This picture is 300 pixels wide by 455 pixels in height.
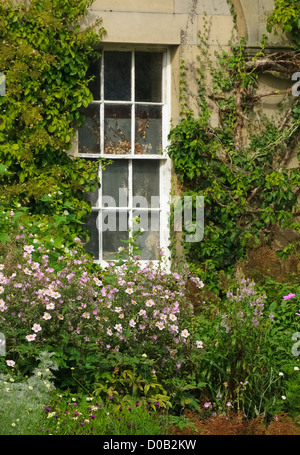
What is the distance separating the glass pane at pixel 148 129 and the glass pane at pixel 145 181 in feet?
0.45

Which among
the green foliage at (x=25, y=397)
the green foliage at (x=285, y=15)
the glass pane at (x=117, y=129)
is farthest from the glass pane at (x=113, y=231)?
the green foliage at (x=25, y=397)

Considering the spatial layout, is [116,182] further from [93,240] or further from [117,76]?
[117,76]

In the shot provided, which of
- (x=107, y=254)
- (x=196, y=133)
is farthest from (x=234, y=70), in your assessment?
(x=107, y=254)

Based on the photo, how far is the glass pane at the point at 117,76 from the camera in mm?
7551

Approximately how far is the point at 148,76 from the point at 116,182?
117cm

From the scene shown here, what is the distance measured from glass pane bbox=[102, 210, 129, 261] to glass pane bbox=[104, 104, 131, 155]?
2.15 feet

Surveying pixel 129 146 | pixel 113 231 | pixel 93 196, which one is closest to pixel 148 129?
pixel 129 146

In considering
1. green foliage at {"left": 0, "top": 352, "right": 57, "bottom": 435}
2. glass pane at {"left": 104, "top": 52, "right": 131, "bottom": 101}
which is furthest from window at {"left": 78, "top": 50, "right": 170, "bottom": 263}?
green foliage at {"left": 0, "top": 352, "right": 57, "bottom": 435}

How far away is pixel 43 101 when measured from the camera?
7.20m

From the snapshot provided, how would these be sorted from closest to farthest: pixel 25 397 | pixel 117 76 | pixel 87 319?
pixel 25 397 < pixel 87 319 < pixel 117 76

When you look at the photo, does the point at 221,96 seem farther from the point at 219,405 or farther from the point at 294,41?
the point at 219,405

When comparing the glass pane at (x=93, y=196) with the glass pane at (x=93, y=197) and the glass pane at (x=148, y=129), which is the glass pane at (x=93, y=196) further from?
the glass pane at (x=148, y=129)

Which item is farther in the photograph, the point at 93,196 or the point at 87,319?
the point at 93,196
